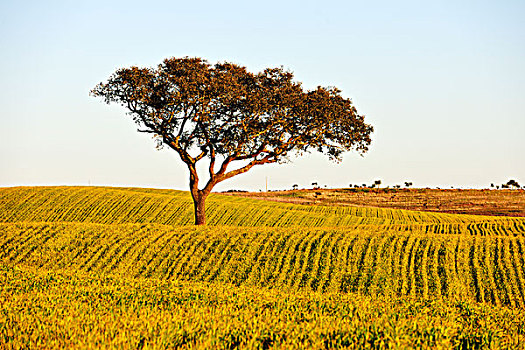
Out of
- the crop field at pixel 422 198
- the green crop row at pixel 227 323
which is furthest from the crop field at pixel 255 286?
the crop field at pixel 422 198

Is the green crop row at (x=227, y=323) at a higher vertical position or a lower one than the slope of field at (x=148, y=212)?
lower

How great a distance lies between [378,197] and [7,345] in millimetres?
67100

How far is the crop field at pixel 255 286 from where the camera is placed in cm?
721

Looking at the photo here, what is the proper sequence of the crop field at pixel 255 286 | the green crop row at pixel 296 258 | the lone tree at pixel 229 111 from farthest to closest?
the lone tree at pixel 229 111
the green crop row at pixel 296 258
the crop field at pixel 255 286

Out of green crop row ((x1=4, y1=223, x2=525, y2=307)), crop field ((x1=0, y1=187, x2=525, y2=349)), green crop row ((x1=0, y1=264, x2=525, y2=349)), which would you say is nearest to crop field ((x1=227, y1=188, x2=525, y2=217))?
crop field ((x1=0, y1=187, x2=525, y2=349))

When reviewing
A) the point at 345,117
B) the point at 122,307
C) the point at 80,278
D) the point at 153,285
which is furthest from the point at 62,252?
the point at 345,117

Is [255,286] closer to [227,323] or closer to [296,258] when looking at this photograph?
[296,258]

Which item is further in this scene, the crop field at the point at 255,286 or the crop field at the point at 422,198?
the crop field at the point at 422,198

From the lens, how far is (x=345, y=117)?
35156mm

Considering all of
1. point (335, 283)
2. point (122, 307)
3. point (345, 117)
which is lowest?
point (335, 283)

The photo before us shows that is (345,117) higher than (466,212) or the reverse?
higher

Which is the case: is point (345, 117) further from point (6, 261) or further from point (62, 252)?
point (6, 261)

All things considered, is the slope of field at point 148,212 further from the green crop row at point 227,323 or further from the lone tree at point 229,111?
the green crop row at point 227,323

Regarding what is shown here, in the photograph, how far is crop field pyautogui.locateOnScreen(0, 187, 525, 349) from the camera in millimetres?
7215
